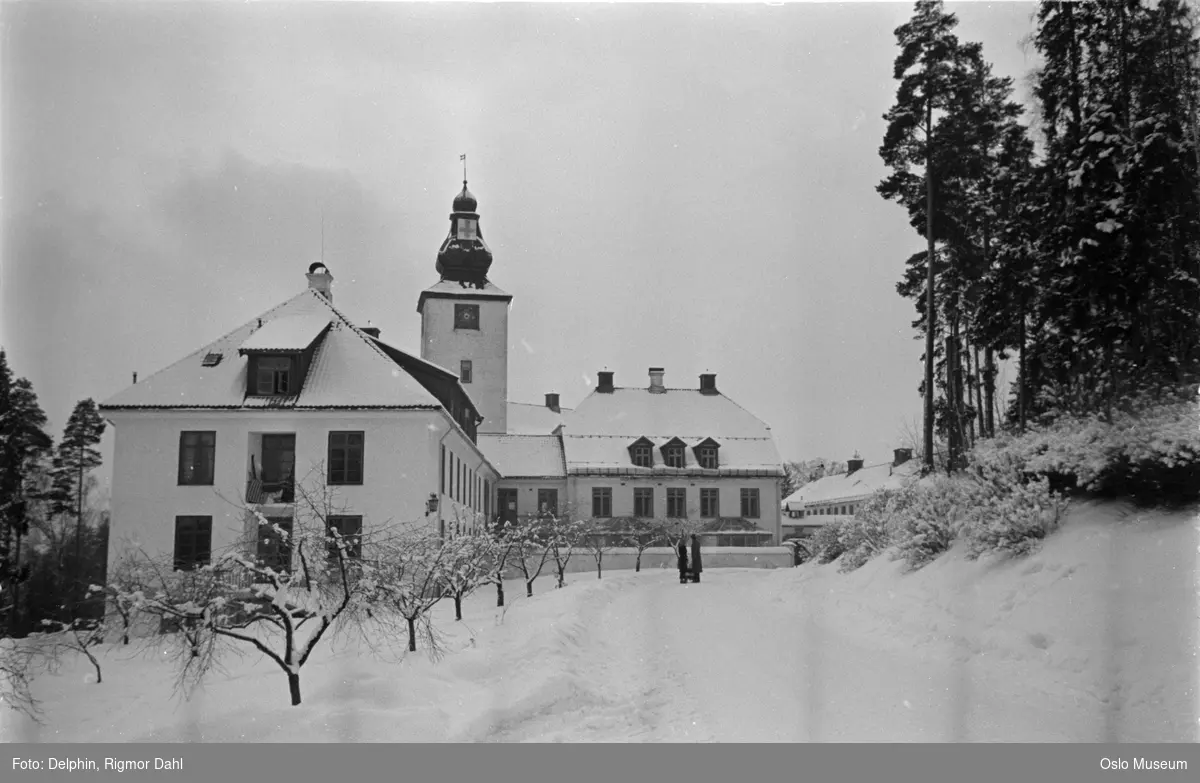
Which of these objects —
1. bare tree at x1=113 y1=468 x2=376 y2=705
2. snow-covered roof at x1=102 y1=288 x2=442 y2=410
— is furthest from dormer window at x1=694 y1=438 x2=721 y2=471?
bare tree at x1=113 y1=468 x2=376 y2=705

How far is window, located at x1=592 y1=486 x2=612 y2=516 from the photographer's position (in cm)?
4378

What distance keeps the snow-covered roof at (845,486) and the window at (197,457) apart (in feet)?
163

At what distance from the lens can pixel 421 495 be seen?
76.5 ft

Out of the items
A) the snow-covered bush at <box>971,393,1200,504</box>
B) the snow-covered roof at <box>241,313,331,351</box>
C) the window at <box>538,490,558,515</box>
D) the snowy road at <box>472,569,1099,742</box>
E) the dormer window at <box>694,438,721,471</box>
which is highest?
the snow-covered roof at <box>241,313,331,351</box>

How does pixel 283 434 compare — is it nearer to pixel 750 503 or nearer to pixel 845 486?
pixel 750 503

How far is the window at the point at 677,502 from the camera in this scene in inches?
1719

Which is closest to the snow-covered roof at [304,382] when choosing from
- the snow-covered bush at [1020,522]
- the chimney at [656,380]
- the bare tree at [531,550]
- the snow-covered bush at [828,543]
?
the bare tree at [531,550]

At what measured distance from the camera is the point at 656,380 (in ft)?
167

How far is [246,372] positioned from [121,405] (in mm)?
3123

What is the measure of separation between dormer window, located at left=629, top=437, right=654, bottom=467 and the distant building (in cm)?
2015

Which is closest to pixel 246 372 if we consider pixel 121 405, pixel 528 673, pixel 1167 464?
pixel 121 405

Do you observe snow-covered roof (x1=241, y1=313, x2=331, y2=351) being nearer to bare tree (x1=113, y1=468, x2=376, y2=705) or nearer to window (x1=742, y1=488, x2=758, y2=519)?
bare tree (x1=113, y1=468, x2=376, y2=705)
